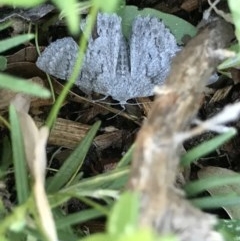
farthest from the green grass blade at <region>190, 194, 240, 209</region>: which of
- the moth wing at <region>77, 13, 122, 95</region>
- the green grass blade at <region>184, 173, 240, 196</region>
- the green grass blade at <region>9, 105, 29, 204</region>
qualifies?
the moth wing at <region>77, 13, 122, 95</region>

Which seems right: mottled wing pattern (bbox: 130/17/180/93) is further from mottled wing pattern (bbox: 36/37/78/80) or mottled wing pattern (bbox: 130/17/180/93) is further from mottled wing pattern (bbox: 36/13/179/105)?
mottled wing pattern (bbox: 36/37/78/80)

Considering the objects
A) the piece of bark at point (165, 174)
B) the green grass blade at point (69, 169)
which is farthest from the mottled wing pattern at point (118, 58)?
the piece of bark at point (165, 174)

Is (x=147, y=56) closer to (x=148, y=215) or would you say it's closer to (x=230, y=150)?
(x=230, y=150)

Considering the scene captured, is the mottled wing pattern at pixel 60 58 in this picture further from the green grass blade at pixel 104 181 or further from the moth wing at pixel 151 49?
the green grass blade at pixel 104 181

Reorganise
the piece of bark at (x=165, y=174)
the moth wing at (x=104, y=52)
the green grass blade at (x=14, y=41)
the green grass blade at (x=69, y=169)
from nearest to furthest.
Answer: the piece of bark at (x=165, y=174) < the green grass blade at (x=14, y=41) < the green grass blade at (x=69, y=169) < the moth wing at (x=104, y=52)

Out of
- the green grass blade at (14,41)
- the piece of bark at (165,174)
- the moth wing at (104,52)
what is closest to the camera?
the piece of bark at (165,174)

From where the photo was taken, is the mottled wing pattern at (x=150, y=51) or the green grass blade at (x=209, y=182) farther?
the mottled wing pattern at (x=150, y=51)

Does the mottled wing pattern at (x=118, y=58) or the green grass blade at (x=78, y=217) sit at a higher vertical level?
the mottled wing pattern at (x=118, y=58)
